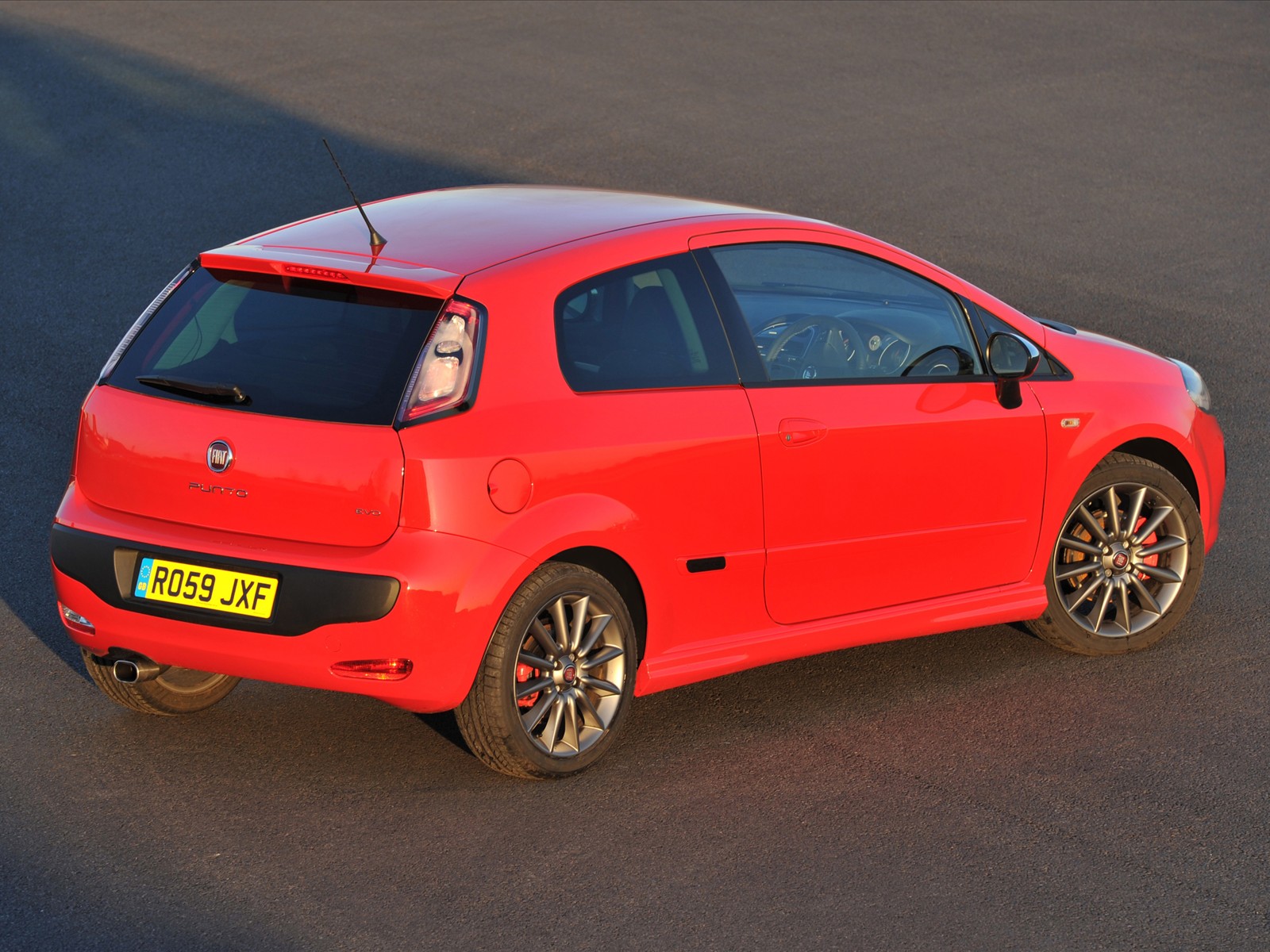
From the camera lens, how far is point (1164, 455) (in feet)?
23.5

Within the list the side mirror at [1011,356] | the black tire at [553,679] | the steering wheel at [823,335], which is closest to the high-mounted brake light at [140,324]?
the black tire at [553,679]

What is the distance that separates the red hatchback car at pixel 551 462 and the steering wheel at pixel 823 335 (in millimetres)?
14

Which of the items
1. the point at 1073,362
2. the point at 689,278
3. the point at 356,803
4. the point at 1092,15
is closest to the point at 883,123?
the point at 1092,15

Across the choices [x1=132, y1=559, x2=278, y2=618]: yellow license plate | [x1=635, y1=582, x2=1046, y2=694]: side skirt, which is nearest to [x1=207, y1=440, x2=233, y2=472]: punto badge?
[x1=132, y1=559, x2=278, y2=618]: yellow license plate

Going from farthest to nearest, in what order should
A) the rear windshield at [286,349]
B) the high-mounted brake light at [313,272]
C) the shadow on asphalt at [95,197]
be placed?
the shadow on asphalt at [95,197], the high-mounted brake light at [313,272], the rear windshield at [286,349]

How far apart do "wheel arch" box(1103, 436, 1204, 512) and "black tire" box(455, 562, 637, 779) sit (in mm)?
2610

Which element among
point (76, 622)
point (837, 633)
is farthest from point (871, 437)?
point (76, 622)

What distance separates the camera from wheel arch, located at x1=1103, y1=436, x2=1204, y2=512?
7129 millimetres

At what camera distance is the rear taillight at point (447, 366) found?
513 centimetres

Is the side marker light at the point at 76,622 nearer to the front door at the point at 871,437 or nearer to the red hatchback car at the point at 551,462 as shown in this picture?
the red hatchback car at the point at 551,462

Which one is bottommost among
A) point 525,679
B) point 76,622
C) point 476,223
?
point 525,679

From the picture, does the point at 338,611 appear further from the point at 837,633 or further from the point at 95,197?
the point at 95,197

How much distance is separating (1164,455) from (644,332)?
2.66 meters

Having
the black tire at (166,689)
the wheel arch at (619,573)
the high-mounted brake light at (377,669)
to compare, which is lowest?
the black tire at (166,689)
